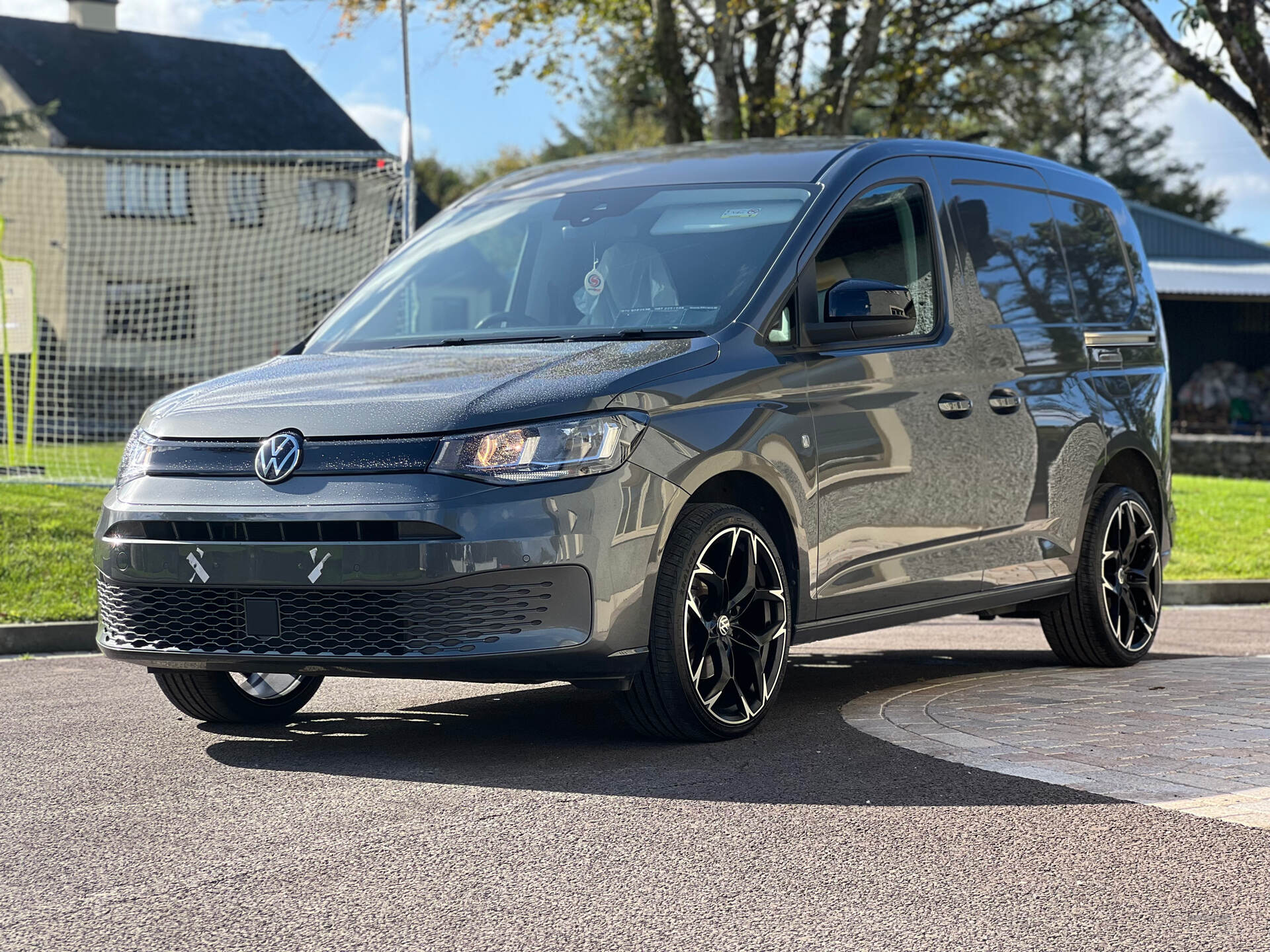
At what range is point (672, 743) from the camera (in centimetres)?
554

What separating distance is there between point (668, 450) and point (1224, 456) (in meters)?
22.2

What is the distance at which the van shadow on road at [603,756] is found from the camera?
4.90 meters

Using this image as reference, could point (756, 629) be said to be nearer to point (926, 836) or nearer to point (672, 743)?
point (672, 743)

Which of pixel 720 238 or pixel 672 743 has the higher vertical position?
pixel 720 238

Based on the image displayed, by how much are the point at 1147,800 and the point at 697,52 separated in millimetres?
19469

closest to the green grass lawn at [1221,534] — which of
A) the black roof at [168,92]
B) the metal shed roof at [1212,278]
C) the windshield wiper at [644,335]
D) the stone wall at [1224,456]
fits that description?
the stone wall at [1224,456]

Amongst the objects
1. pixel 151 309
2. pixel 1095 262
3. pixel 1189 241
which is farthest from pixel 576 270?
pixel 1189 241

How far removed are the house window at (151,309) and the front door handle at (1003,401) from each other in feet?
58.5

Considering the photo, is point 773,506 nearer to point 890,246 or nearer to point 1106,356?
point 890,246

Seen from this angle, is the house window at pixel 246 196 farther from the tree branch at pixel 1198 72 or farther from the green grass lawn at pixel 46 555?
the tree branch at pixel 1198 72

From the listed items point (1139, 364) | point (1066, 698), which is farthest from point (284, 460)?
point (1139, 364)

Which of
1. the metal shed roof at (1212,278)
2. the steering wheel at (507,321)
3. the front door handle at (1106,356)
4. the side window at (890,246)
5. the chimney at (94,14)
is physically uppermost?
the chimney at (94,14)

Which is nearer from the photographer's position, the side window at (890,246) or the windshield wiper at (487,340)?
the windshield wiper at (487,340)

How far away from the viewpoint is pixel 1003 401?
6.86 m
